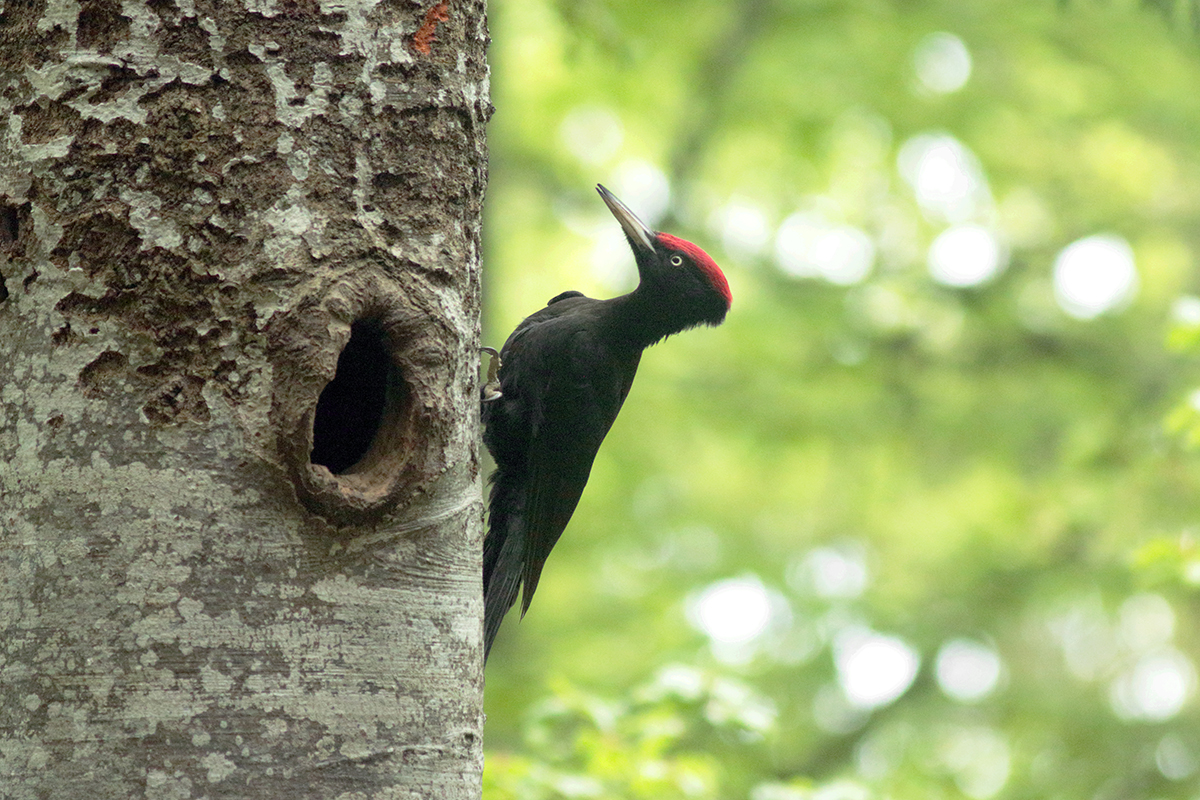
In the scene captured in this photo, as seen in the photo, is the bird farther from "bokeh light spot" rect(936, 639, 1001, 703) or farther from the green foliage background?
"bokeh light spot" rect(936, 639, 1001, 703)

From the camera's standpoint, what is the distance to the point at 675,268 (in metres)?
3.58

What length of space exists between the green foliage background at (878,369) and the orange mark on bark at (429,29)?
425 centimetres

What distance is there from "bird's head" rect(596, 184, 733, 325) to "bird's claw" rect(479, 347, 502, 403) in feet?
1.85

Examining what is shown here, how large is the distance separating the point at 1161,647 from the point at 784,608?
8950 millimetres

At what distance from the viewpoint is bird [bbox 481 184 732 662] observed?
3230 mm

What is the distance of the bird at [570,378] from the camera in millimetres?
3230

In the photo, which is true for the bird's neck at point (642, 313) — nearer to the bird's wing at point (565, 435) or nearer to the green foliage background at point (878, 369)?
the bird's wing at point (565, 435)

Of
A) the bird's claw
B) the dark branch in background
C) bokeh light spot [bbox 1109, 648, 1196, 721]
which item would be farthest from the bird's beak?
bokeh light spot [bbox 1109, 648, 1196, 721]

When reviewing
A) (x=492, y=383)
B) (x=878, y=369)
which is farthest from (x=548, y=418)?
(x=878, y=369)

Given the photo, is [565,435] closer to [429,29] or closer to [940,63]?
[429,29]

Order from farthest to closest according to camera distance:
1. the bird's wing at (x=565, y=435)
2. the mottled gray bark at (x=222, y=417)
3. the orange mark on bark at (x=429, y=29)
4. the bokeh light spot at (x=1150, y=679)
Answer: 1. the bokeh light spot at (x=1150, y=679)
2. the bird's wing at (x=565, y=435)
3. the orange mark on bark at (x=429, y=29)
4. the mottled gray bark at (x=222, y=417)

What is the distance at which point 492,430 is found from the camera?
11.4 ft

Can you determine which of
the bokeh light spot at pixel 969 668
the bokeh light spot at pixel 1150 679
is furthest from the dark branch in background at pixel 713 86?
the bokeh light spot at pixel 1150 679

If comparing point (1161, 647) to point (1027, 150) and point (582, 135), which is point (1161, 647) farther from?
point (582, 135)
